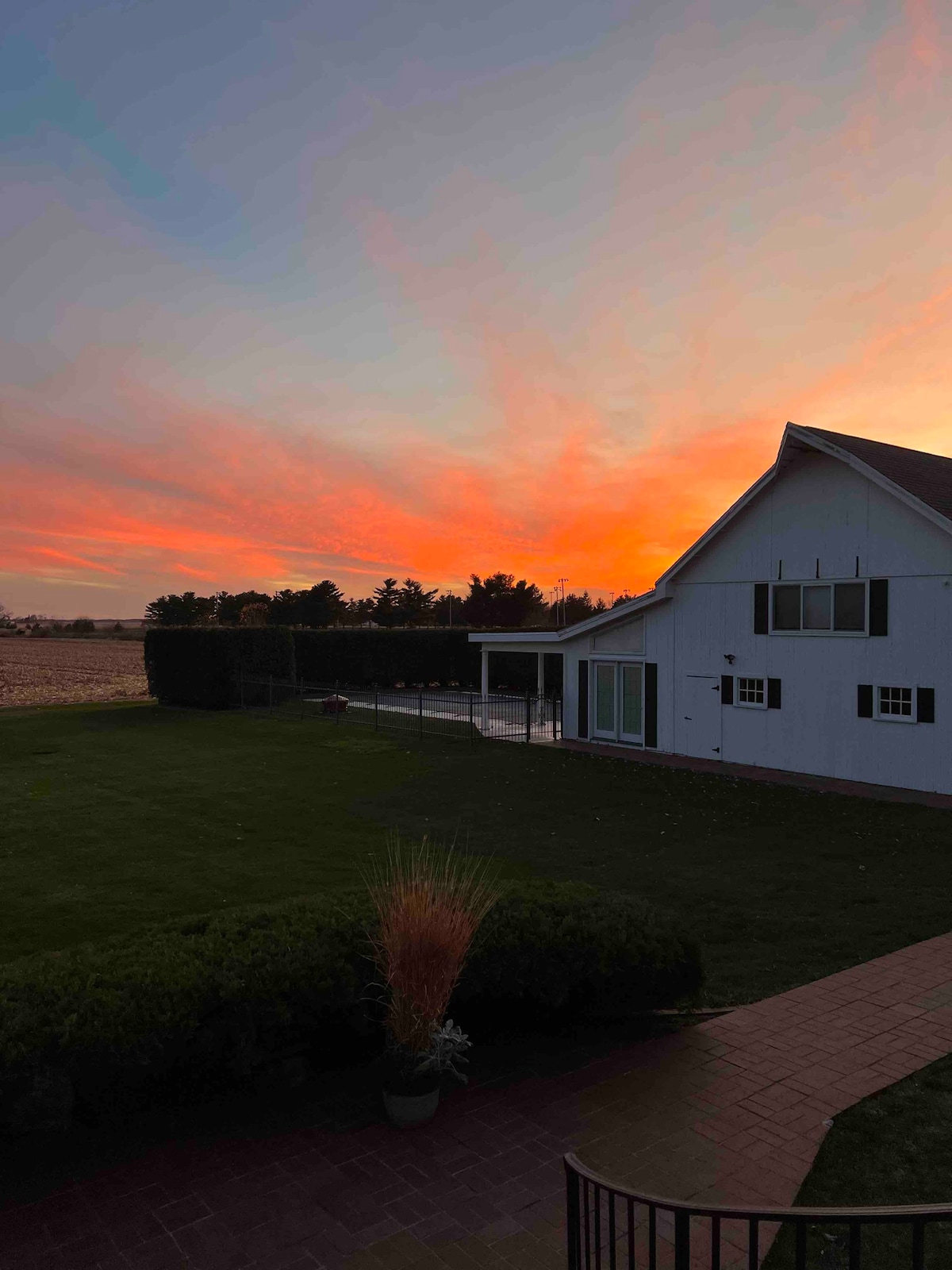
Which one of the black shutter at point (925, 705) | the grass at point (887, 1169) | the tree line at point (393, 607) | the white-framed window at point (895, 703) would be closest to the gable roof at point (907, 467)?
the black shutter at point (925, 705)

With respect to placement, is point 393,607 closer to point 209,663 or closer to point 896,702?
point 209,663

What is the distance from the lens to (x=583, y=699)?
23.7 m

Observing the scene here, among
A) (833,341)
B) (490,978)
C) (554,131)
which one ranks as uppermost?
(554,131)

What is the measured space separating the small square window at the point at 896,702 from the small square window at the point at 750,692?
9.19 ft

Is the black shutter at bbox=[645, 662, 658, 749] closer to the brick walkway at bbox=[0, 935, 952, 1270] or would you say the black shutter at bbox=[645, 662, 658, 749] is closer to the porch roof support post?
the porch roof support post

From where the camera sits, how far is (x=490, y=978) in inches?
222

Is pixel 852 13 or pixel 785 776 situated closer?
pixel 852 13

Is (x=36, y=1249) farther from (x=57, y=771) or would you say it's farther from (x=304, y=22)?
(x=57, y=771)

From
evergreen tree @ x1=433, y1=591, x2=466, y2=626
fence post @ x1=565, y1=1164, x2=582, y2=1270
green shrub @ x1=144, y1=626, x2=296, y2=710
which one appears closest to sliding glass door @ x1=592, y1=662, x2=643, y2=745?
green shrub @ x1=144, y1=626, x2=296, y2=710

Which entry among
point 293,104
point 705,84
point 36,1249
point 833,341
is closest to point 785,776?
point 833,341

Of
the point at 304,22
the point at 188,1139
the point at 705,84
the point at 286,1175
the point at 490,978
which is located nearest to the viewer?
the point at 286,1175

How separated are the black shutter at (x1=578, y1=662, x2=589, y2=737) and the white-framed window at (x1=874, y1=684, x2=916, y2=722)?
8372mm

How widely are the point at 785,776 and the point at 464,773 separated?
22.9 ft

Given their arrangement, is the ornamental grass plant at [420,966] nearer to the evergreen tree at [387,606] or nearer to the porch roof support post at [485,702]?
the porch roof support post at [485,702]
